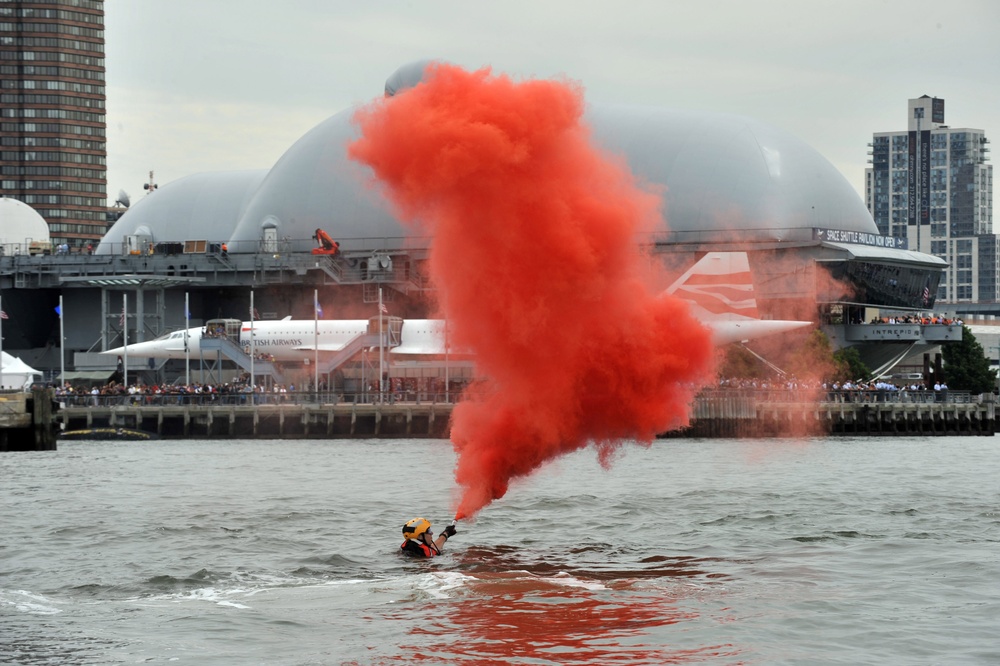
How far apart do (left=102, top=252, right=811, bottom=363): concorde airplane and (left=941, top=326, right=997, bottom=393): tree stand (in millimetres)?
32268

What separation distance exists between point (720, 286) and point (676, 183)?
30.8 meters

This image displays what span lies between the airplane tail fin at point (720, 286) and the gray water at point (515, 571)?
32836 mm

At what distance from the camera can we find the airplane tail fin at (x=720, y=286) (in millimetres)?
90062

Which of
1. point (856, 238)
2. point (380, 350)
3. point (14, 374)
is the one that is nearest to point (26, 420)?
point (380, 350)

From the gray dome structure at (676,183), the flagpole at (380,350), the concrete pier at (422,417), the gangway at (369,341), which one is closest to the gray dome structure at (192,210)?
the gray dome structure at (676,183)

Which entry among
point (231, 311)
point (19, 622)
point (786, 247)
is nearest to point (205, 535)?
point (19, 622)

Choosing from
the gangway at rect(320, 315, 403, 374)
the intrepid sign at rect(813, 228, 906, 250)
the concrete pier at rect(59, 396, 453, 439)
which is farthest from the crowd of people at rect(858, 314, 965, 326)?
the concrete pier at rect(59, 396, 453, 439)

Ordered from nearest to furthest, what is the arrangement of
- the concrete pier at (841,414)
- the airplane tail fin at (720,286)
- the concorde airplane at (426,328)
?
the concrete pier at (841,414), the airplane tail fin at (720,286), the concorde airplane at (426,328)

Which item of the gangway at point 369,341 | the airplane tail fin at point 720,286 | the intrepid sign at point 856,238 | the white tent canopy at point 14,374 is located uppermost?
the intrepid sign at point 856,238

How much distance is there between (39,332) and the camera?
137250 mm

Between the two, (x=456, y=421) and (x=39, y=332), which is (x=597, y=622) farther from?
(x=39, y=332)

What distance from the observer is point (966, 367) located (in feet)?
422

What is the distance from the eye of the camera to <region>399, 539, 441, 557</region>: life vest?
109ft

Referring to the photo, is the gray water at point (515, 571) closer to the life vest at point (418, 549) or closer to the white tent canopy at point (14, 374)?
the life vest at point (418, 549)
